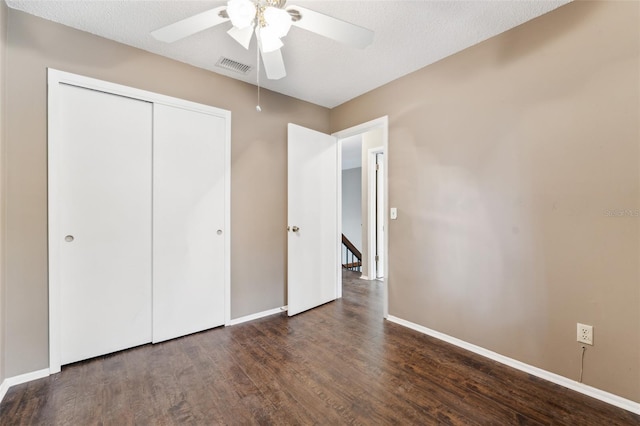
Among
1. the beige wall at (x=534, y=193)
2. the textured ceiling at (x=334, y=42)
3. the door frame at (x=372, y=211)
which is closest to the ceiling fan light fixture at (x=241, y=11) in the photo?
the textured ceiling at (x=334, y=42)

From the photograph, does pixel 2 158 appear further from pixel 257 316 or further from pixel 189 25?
pixel 257 316

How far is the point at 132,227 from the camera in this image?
232 cm

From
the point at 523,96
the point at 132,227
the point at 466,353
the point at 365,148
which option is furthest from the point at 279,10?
the point at 365,148

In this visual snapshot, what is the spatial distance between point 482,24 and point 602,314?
2.13m

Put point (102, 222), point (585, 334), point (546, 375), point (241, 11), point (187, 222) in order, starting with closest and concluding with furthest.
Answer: point (241, 11) → point (585, 334) → point (546, 375) → point (102, 222) → point (187, 222)

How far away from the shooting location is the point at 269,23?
1.47 meters

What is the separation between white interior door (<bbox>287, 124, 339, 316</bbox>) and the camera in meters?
3.10

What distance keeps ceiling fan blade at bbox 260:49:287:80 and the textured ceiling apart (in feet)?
1.24

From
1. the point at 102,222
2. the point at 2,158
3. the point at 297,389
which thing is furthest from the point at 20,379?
the point at 297,389

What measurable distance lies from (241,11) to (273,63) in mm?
502

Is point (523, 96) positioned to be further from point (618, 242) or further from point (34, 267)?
point (34, 267)

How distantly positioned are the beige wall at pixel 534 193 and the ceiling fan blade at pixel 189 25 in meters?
1.95

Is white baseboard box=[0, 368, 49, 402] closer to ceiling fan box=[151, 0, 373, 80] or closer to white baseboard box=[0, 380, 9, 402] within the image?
white baseboard box=[0, 380, 9, 402]

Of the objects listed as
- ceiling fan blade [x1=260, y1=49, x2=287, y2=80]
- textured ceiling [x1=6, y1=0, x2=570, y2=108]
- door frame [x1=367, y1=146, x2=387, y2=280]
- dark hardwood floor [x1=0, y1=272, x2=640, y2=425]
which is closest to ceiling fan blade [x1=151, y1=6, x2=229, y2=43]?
ceiling fan blade [x1=260, y1=49, x2=287, y2=80]
